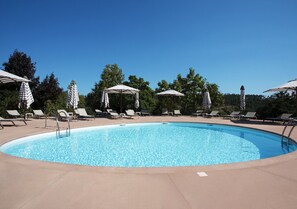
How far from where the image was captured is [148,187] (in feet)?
8.38

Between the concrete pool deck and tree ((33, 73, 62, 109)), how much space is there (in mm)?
15390

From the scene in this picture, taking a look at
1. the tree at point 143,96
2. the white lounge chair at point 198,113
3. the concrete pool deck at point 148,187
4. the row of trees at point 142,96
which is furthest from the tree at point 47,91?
the concrete pool deck at point 148,187

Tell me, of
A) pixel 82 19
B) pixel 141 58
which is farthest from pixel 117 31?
pixel 141 58

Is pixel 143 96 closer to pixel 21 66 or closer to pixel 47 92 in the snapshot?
pixel 47 92

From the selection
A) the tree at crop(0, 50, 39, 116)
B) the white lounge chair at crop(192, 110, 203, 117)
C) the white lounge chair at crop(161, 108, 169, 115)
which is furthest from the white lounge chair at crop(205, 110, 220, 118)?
the tree at crop(0, 50, 39, 116)

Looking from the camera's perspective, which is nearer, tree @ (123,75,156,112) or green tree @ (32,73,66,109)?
green tree @ (32,73,66,109)

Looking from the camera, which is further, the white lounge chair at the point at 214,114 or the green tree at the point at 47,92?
the green tree at the point at 47,92

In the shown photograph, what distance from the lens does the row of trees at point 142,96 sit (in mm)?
13918

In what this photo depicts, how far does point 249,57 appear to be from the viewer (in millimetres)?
15328

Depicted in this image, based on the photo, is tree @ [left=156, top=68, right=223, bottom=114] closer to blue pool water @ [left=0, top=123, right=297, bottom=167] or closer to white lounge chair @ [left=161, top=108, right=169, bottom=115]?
white lounge chair @ [left=161, top=108, right=169, bottom=115]

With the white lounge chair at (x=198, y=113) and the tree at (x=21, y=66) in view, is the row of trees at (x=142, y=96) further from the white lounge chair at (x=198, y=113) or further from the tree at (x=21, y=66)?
the white lounge chair at (x=198, y=113)

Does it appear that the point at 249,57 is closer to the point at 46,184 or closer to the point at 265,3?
the point at 265,3

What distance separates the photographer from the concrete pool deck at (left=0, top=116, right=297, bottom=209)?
2.10 metres

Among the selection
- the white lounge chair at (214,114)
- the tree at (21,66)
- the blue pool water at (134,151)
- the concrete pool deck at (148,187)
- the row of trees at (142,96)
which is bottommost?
the blue pool water at (134,151)
